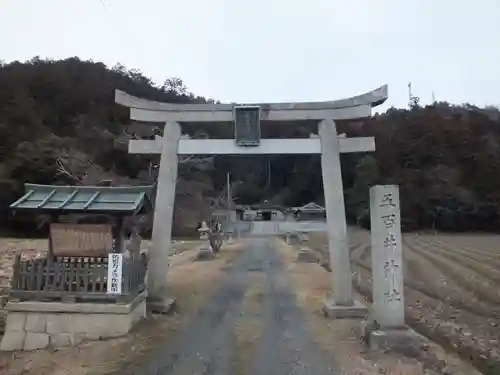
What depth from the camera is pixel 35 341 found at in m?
7.78

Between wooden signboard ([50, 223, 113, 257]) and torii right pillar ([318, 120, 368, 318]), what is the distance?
4717 mm

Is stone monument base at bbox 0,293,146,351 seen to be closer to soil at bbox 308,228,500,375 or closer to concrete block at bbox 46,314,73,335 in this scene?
concrete block at bbox 46,314,73,335

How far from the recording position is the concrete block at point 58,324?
786 centimetres

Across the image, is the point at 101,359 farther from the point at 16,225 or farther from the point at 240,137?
the point at 16,225

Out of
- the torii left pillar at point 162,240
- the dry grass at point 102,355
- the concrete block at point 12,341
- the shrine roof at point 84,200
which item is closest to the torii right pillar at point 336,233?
the dry grass at point 102,355

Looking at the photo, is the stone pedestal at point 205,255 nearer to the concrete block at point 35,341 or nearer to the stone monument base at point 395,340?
the concrete block at point 35,341

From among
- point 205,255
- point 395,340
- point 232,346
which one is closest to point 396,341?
point 395,340

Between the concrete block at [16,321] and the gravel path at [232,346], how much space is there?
2.57 metres

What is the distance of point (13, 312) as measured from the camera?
7.91 metres

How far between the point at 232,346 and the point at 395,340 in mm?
2493

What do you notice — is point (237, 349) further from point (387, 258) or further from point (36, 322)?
point (36, 322)

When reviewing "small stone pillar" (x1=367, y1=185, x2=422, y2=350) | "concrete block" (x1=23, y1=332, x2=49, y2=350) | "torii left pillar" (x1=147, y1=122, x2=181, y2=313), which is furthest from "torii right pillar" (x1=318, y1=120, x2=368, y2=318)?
"concrete block" (x1=23, y1=332, x2=49, y2=350)

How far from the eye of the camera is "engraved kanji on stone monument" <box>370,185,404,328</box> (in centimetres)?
730

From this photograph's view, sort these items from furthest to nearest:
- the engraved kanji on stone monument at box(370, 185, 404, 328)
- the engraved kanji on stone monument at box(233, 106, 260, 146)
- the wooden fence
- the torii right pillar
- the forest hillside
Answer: the forest hillside < the engraved kanji on stone monument at box(233, 106, 260, 146) < the torii right pillar < the wooden fence < the engraved kanji on stone monument at box(370, 185, 404, 328)
